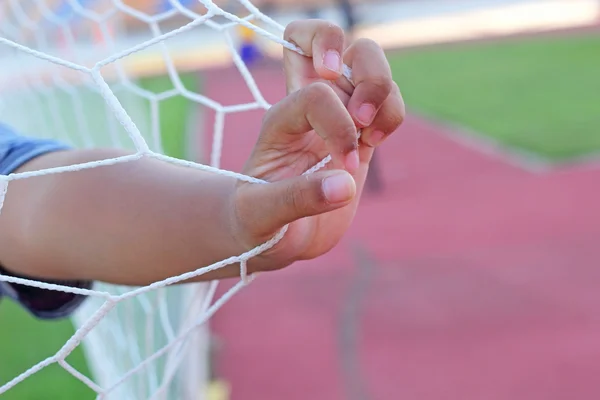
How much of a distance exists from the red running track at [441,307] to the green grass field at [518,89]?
799 millimetres

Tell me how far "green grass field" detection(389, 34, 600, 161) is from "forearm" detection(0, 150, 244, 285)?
117 inches

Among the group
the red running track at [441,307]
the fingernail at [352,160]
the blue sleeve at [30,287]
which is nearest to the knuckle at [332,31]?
the fingernail at [352,160]

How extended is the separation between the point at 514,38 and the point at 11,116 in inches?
269

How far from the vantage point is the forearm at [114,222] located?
0.62 metres

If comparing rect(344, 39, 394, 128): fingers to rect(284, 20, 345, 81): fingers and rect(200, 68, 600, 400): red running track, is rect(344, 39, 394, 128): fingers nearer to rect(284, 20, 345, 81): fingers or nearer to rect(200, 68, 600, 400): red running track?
rect(284, 20, 345, 81): fingers

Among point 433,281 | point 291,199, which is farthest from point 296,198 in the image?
point 433,281

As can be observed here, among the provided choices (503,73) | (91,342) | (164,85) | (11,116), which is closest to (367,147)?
(91,342)

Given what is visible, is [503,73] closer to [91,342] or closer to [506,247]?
[506,247]

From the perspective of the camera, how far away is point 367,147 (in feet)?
2.03

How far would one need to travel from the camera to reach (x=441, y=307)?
6.73 feet

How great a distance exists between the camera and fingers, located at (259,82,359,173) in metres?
0.52

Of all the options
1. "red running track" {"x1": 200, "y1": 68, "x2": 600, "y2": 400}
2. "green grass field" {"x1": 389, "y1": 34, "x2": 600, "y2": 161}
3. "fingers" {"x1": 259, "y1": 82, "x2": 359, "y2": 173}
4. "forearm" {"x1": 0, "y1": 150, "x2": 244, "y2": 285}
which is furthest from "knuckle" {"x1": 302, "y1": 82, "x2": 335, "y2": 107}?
"green grass field" {"x1": 389, "y1": 34, "x2": 600, "y2": 161}

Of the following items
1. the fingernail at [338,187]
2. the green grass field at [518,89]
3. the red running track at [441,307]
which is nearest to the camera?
the fingernail at [338,187]

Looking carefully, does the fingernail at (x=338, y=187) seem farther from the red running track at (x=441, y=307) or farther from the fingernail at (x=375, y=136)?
the red running track at (x=441, y=307)
